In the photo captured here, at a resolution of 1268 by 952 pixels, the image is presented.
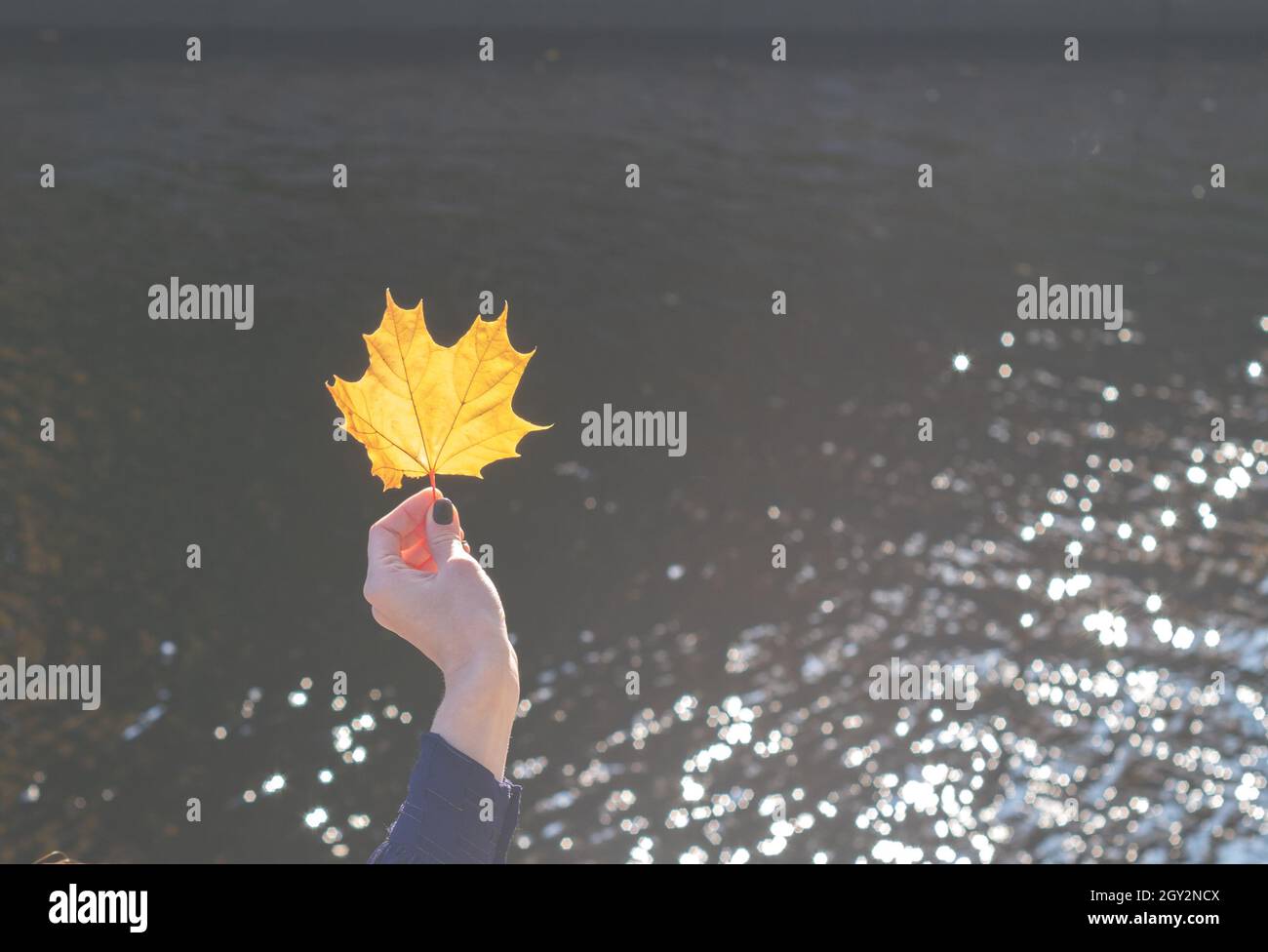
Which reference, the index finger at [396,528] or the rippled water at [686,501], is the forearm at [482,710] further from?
the rippled water at [686,501]

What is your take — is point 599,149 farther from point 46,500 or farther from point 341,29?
point 46,500

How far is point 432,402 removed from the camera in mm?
4230

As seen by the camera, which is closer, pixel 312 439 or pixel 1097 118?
pixel 312 439

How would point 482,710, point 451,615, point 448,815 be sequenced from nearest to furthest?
point 448,815
point 482,710
point 451,615

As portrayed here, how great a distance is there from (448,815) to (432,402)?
5.64 feet

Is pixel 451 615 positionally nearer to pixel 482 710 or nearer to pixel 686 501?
pixel 482 710

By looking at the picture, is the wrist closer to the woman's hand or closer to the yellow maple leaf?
the woman's hand

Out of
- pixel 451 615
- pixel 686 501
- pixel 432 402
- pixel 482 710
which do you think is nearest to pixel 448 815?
pixel 482 710

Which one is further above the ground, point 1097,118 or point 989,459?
point 1097,118

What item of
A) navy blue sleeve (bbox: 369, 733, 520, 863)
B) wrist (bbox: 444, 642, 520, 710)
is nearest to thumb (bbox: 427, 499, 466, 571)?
wrist (bbox: 444, 642, 520, 710)

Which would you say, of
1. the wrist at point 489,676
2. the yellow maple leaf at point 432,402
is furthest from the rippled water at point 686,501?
the wrist at point 489,676

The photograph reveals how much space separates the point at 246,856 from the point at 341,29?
36357mm

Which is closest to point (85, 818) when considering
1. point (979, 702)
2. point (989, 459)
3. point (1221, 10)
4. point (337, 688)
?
point (337, 688)

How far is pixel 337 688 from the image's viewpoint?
13.9 metres
